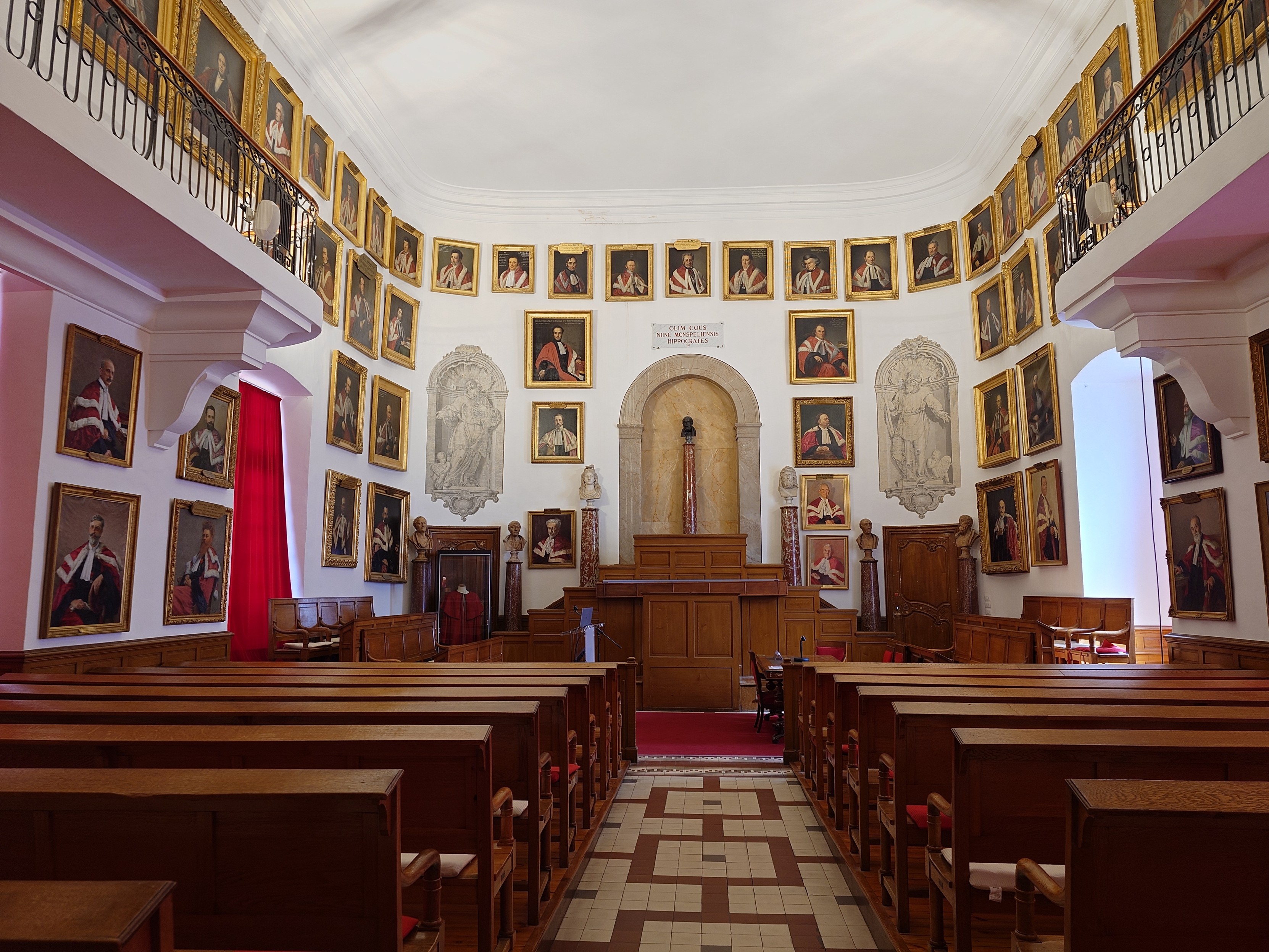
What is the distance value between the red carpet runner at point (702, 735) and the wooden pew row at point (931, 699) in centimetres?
346

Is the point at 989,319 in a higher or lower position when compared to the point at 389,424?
higher

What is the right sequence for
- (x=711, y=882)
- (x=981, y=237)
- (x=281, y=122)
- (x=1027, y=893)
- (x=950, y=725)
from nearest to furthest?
(x=1027, y=893), (x=950, y=725), (x=711, y=882), (x=281, y=122), (x=981, y=237)

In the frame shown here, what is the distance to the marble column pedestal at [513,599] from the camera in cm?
1592

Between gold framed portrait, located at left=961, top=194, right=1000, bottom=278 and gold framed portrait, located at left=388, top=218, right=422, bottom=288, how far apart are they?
1050 cm

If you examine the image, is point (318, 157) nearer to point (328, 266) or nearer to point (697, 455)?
point (328, 266)

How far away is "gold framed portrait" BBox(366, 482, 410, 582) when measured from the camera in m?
14.5

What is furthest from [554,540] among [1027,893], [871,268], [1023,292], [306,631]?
[1027,893]

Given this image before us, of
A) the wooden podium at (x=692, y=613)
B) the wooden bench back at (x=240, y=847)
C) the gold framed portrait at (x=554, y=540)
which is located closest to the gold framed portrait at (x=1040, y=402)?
the wooden podium at (x=692, y=613)

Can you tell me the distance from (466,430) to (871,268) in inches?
343

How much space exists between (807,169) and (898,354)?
13.7 ft

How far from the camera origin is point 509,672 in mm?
6676

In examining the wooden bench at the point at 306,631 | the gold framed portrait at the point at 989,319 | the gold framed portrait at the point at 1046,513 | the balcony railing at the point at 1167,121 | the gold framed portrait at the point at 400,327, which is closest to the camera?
the balcony railing at the point at 1167,121

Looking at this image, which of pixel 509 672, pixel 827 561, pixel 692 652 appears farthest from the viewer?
pixel 827 561

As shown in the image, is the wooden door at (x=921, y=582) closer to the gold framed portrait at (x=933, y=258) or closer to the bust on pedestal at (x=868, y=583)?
the bust on pedestal at (x=868, y=583)
